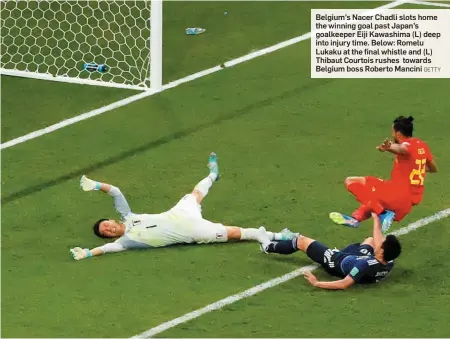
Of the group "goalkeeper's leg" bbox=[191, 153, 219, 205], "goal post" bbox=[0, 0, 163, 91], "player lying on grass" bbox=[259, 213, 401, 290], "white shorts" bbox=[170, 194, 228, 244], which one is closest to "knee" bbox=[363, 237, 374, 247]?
"player lying on grass" bbox=[259, 213, 401, 290]

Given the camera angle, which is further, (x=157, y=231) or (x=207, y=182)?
(x=207, y=182)

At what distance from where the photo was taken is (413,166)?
13289mm

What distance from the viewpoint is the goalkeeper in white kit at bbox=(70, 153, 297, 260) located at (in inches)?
526

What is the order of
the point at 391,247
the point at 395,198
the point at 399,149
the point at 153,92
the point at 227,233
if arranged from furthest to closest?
the point at 153,92 < the point at 227,233 < the point at 395,198 < the point at 399,149 < the point at 391,247

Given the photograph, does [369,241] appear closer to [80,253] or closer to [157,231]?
[157,231]

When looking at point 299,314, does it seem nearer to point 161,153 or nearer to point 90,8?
point 161,153

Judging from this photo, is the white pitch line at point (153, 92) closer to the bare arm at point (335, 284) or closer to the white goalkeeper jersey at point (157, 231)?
the white goalkeeper jersey at point (157, 231)

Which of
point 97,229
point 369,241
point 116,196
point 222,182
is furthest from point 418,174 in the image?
point 97,229

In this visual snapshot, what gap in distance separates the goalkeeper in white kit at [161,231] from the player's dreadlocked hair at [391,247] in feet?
4.26

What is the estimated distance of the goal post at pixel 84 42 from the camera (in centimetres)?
1816

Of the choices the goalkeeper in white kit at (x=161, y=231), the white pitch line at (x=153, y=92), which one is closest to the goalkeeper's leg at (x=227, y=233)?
the goalkeeper in white kit at (x=161, y=231)

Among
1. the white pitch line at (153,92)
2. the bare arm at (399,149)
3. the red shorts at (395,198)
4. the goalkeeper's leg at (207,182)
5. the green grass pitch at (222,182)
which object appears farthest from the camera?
the white pitch line at (153,92)

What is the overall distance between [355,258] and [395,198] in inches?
Result: 44.5

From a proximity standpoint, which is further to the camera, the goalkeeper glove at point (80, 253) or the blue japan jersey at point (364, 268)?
the goalkeeper glove at point (80, 253)
